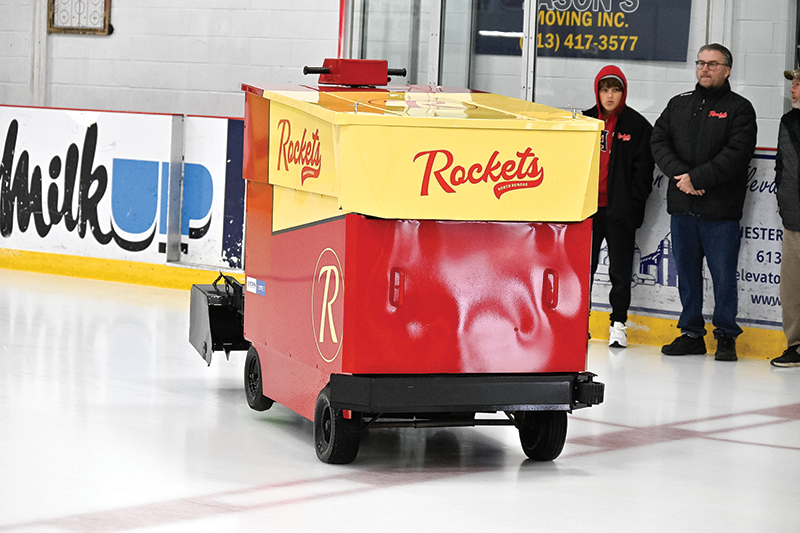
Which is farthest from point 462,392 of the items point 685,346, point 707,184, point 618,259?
point 618,259

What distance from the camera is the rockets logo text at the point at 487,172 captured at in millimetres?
3947

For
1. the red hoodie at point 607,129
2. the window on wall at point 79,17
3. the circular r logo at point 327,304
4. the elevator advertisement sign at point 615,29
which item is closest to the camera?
the circular r logo at point 327,304

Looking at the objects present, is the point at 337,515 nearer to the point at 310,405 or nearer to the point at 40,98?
the point at 310,405

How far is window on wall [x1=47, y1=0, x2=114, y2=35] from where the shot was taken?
1216cm

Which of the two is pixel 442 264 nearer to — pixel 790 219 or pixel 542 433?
pixel 542 433

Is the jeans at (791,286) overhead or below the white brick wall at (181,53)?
below

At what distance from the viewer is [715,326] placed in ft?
23.7

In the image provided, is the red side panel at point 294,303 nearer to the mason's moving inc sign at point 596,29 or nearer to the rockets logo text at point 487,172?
the rockets logo text at point 487,172

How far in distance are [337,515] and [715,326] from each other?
428cm

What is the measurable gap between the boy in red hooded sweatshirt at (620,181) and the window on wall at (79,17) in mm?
6367

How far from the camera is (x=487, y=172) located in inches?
157

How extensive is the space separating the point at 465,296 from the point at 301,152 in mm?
820

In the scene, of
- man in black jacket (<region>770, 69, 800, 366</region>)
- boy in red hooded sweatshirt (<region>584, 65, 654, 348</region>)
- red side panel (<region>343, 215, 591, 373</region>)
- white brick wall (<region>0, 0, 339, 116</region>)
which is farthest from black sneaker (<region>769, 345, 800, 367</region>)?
white brick wall (<region>0, 0, 339, 116</region>)

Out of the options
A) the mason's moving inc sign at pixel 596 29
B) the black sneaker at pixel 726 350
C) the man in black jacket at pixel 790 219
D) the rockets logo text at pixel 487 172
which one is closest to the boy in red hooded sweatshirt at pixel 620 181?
the black sneaker at pixel 726 350
